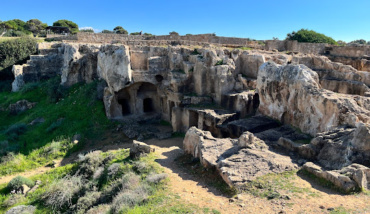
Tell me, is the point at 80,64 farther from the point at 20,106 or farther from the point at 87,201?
the point at 87,201

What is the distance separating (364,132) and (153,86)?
14.3 metres

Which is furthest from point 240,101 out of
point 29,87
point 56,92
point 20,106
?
point 29,87

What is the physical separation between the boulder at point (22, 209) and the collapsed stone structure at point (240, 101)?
662cm

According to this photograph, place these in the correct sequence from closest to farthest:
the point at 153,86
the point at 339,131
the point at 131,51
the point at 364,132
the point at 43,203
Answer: the point at 364,132
the point at 339,131
the point at 43,203
the point at 131,51
the point at 153,86

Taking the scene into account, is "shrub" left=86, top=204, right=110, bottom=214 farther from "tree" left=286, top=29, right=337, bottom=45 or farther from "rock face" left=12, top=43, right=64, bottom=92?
"tree" left=286, top=29, right=337, bottom=45

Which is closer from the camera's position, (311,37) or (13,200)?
(13,200)

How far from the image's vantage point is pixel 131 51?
1792 centimetres

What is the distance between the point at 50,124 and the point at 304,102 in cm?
1580

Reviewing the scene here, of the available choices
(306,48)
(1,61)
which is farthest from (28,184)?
(306,48)

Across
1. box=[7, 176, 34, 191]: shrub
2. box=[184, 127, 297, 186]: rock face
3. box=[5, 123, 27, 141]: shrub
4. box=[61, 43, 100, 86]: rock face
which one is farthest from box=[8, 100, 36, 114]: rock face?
box=[184, 127, 297, 186]: rock face

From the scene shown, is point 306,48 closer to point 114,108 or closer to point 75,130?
point 114,108

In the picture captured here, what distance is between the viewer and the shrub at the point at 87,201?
30.8 ft

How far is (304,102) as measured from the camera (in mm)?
11242

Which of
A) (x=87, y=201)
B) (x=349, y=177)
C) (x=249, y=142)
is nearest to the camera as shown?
(x=349, y=177)
